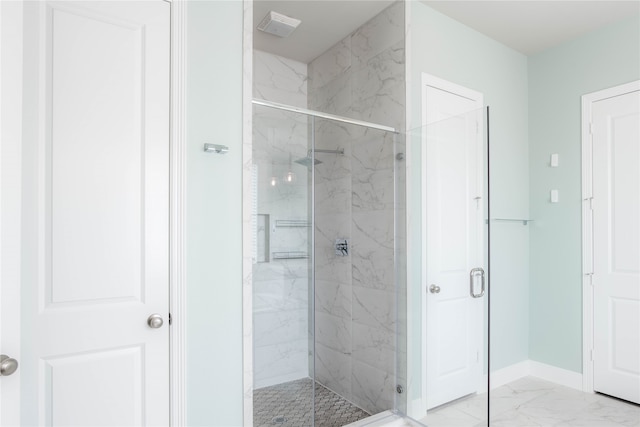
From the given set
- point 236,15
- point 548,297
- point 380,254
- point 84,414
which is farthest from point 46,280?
point 548,297

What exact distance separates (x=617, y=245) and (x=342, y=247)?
2134mm

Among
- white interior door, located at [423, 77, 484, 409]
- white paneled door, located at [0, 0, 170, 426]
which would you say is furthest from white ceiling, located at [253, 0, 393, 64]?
white paneled door, located at [0, 0, 170, 426]

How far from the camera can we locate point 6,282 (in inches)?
53.1

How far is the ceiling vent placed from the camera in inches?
106

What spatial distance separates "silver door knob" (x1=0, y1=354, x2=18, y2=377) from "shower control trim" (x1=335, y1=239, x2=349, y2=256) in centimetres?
176

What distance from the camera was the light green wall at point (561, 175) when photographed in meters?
3.04

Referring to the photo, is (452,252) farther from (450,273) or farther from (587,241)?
(587,241)

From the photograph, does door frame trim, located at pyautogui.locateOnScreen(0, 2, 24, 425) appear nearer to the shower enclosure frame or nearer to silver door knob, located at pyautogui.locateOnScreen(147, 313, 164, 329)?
silver door knob, located at pyautogui.locateOnScreen(147, 313, 164, 329)

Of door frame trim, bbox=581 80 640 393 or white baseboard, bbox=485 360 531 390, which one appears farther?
white baseboard, bbox=485 360 531 390

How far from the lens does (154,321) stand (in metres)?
1.64

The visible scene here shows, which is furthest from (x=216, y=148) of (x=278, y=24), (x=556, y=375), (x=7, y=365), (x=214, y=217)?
(x=556, y=375)

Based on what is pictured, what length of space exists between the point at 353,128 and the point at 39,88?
170 centimetres

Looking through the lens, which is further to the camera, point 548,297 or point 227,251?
point 548,297

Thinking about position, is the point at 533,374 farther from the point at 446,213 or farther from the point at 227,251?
the point at 227,251
